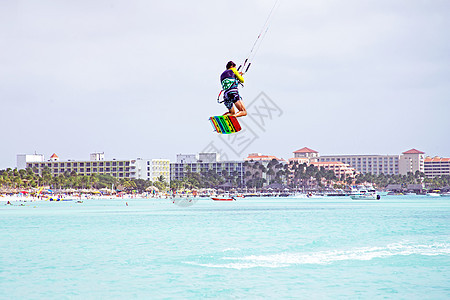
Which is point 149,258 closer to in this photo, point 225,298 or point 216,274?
point 216,274

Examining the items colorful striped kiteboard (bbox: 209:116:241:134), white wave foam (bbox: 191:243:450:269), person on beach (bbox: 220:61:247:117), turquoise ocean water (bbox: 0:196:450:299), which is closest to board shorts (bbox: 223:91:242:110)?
person on beach (bbox: 220:61:247:117)

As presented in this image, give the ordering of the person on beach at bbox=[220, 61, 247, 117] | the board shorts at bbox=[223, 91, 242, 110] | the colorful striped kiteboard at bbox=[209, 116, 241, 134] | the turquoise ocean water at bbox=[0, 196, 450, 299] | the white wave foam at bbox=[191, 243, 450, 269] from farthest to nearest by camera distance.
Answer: the white wave foam at bbox=[191, 243, 450, 269], the turquoise ocean water at bbox=[0, 196, 450, 299], the colorful striped kiteboard at bbox=[209, 116, 241, 134], the board shorts at bbox=[223, 91, 242, 110], the person on beach at bbox=[220, 61, 247, 117]

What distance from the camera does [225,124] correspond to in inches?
588

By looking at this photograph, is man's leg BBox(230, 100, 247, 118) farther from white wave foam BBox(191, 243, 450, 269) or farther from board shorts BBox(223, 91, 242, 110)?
white wave foam BBox(191, 243, 450, 269)

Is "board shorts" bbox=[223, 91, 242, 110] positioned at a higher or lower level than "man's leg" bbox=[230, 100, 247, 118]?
higher

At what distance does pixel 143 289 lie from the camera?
73.3 ft

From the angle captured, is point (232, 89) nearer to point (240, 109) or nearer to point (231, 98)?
point (231, 98)

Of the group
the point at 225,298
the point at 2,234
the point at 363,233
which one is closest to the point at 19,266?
the point at 225,298

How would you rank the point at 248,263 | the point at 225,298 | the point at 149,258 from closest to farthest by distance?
the point at 225,298 → the point at 248,263 → the point at 149,258

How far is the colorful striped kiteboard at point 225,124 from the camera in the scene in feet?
48.4

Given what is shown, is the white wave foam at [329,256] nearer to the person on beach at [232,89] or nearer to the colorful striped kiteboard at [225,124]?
the colorful striped kiteboard at [225,124]

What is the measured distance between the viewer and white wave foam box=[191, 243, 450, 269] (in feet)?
92.7

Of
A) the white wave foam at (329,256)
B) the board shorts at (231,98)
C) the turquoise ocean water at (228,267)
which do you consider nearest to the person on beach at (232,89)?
the board shorts at (231,98)

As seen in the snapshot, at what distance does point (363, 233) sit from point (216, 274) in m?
24.6
